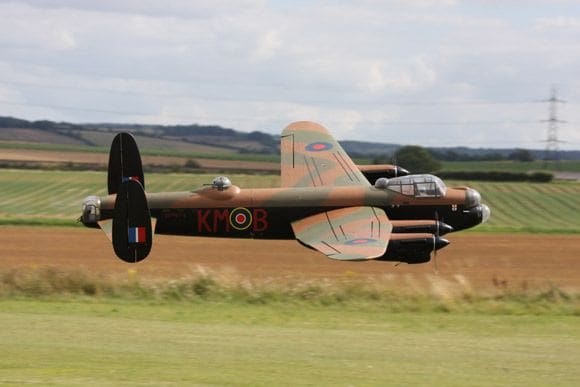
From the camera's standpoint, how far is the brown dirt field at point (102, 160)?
74.7m

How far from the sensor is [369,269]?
32.3 meters

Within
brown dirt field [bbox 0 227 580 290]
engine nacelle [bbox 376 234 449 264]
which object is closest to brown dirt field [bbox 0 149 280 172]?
brown dirt field [bbox 0 227 580 290]

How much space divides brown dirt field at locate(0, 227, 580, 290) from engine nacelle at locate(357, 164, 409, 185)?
3.08 m

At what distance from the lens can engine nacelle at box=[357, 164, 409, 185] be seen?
3097 cm

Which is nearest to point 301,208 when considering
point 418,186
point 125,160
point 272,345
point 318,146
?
point 418,186

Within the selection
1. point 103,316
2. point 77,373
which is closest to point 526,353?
point 77,373

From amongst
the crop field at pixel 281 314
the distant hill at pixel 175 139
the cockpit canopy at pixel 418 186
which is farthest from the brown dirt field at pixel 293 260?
the distant hill at pixel 175 139

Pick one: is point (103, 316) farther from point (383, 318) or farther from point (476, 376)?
point (476, 376)

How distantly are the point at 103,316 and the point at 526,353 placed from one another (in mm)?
9825

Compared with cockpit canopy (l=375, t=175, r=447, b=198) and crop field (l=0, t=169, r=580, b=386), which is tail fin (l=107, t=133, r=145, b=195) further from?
cockpit canopy (l=375, t=175, r=447, b=198)

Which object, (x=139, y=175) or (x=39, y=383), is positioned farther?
(x=139, y=175)

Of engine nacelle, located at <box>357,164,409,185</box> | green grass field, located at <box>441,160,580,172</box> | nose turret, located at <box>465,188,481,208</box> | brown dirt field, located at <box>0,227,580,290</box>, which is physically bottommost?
brown dirt field, located at <box>0,227,580,290</box>

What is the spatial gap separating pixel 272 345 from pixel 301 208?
11226 millimetres

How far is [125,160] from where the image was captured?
28078 mm
